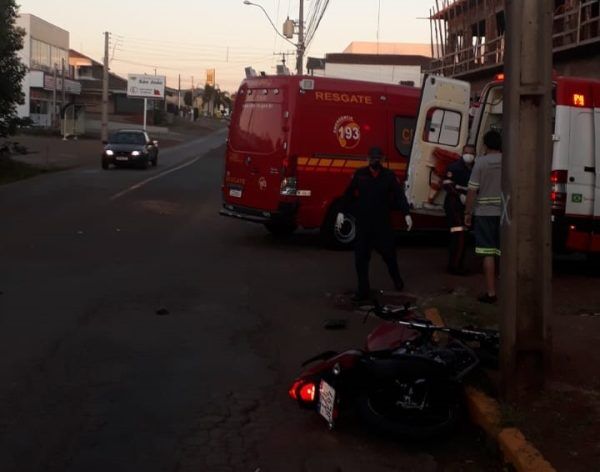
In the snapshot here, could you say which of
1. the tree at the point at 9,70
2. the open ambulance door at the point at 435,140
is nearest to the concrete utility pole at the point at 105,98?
the tree at the point at 9,70

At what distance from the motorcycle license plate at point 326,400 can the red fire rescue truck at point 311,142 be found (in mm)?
8312

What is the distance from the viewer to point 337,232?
14.0m

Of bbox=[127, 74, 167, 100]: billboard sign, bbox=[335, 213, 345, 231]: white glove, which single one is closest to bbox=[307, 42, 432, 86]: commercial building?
bbox=[127, 74, 167, 100]: billboard sign

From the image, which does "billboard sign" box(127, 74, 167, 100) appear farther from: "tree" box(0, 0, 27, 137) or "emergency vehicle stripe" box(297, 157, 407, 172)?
"emergency vehicle stripe" box(297, 157, 407, 172)

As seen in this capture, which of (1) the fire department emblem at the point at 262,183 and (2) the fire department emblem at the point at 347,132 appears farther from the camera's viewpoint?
(1) the fire department emblem at the point at 262,183

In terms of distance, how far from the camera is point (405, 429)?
5336mm

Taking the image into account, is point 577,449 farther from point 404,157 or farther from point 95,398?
point 404,157

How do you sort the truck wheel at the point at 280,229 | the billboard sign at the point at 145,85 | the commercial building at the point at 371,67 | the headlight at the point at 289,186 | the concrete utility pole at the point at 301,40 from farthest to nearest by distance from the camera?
the billboard sign at the point at 145,85, the commercial building at the point at 371,67, the concrete utility pole at the point at 301,40, the truck wheel at the point at 280,229, the headlight at the point at 289,186

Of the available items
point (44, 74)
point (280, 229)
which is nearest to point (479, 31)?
point (280, 229)

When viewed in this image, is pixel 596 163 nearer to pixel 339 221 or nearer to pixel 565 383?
pixel 339 221

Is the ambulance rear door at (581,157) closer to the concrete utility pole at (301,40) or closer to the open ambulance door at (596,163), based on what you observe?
the open ambulance door at (596,163)

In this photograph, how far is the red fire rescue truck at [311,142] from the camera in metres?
13.6

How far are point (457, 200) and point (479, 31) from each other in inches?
1004

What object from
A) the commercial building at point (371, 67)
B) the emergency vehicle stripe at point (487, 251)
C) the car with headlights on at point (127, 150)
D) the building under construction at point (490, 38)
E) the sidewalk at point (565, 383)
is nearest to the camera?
the sidewalk at point (565, 383)
